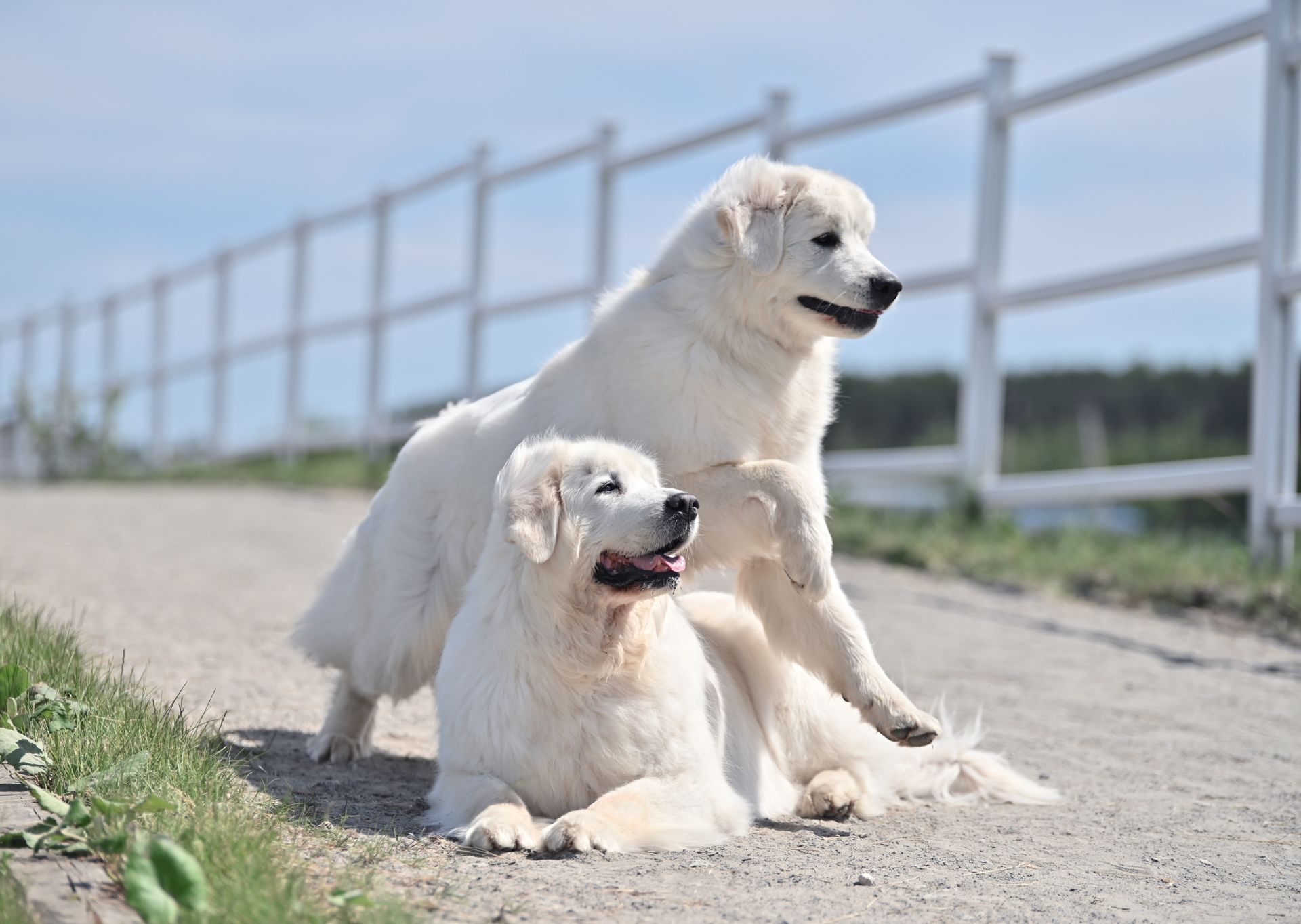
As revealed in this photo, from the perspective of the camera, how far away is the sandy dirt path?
319 cm

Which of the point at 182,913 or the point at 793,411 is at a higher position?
the point at 793,411

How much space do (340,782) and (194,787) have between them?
998mm

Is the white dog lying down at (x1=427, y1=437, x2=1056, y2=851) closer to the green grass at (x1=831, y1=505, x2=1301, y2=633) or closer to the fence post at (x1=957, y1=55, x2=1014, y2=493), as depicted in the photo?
the green grass at (x1=831, y1=505, x2=1301, y2=633)

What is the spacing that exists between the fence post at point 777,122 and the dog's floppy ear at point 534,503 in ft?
22.3

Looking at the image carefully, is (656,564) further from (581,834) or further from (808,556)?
(581,834)

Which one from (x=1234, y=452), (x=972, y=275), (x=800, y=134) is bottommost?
(x=1234, y=452)

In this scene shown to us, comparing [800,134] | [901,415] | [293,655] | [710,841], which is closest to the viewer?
[710,841]

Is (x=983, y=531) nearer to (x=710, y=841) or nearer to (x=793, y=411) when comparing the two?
(x=793, y=411)

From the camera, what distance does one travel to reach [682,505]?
3697mm

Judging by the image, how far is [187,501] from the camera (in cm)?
1229

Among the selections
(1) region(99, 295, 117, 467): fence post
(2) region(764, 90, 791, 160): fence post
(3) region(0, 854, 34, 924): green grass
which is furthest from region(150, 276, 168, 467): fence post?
(3) region(0, 854, 34, 924): green grass

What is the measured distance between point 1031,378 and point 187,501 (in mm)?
10105

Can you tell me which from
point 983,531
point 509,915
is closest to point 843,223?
point 509,915

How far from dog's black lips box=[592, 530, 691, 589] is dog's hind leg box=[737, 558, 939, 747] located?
614 mm
